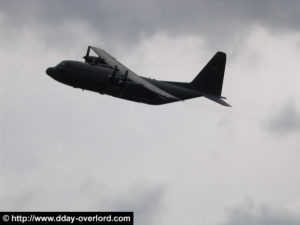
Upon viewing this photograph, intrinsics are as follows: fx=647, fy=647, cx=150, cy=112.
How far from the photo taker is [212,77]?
225ft

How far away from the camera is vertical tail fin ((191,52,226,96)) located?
224 feet

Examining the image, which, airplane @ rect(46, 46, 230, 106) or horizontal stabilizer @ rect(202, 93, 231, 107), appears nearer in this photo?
airplane @ rect(46, 46, 230, 106)

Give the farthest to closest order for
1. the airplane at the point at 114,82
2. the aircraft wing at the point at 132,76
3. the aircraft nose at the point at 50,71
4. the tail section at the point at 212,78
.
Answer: the tail section at the point at 212,78
the aircraft nose at the point at 50,71
the airplane at the point at 114,82
the aircraft wing at the point at 132,76

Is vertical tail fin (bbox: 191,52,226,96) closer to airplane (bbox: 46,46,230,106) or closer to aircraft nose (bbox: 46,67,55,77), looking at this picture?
airplane (bbox: 46,46,230,106)

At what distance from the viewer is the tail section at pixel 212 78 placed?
68.2 m

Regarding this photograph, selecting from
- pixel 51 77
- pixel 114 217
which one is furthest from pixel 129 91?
pixel 114 217

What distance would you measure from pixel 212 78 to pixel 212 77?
0.13 m

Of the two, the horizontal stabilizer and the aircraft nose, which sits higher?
the aircraft nose

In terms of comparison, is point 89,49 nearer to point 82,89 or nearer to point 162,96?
point 82,89

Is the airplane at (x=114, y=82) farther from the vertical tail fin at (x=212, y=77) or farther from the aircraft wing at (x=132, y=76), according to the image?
the vertical tail fin at (x=212, y=77)

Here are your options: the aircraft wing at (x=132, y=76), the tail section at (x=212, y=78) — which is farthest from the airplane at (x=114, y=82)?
the tail section at (x=212, y=78)

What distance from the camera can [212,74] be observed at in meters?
68.7

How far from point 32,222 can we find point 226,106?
26.3 metres

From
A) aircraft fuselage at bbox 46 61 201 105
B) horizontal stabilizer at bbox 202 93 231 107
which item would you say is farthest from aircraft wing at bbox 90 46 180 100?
horizontal stabilizer at bbox 202 93 231 107
